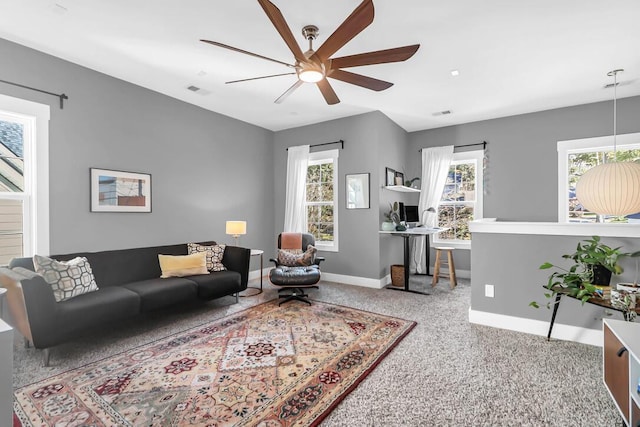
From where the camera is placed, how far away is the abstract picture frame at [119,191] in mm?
3531

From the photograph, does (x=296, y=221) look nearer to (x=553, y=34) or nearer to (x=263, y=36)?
(x=263, y=36)

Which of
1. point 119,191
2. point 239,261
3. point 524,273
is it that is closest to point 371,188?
point 239,261

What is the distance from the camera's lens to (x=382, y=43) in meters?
2.92

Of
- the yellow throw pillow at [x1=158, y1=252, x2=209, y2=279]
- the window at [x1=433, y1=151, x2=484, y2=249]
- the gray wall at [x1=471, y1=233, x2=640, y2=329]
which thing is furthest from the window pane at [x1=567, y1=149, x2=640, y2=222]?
the yellow throw pillow at [x1=158, y1=252, x2=209, y2=279]

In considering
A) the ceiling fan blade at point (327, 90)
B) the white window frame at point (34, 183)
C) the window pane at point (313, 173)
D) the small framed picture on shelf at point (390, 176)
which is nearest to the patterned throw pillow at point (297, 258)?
the window pane at point (313, 173)

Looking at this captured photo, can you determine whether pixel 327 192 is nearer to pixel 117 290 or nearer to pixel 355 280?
pixel 355 280

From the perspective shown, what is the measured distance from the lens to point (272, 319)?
136 inches

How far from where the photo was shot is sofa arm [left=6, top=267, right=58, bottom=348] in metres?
2.34

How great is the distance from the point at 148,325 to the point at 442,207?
Answer: 5114 mm

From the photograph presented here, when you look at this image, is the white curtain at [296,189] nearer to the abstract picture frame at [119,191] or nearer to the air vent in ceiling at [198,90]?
the air vent in ceiling at [198,90]

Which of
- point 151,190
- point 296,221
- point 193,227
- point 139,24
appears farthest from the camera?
point 296,221

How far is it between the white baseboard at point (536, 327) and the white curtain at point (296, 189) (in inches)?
126

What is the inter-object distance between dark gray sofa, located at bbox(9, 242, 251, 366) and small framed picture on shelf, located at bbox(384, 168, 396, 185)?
8.65 feet

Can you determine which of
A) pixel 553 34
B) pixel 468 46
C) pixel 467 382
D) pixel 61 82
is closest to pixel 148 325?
pixel 61 82
